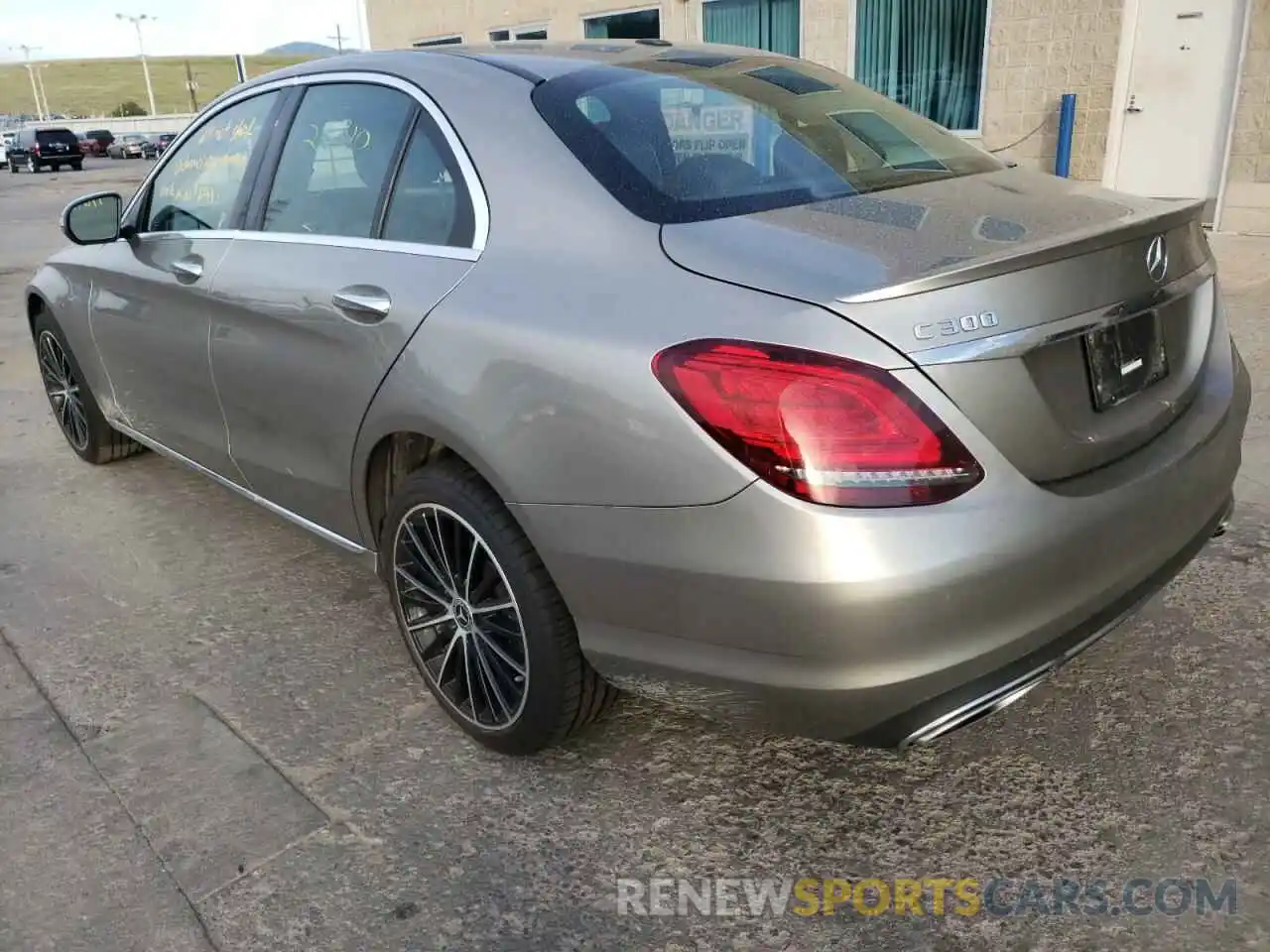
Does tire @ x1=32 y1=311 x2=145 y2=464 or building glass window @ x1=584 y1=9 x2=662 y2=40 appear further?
building glass window @ x1=584 y1=9 x2=662 y2=40

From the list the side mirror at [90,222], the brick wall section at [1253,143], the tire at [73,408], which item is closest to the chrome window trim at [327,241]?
the side mirror at [90,222]

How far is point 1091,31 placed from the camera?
9.25 meters

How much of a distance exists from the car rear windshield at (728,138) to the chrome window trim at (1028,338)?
60 cm

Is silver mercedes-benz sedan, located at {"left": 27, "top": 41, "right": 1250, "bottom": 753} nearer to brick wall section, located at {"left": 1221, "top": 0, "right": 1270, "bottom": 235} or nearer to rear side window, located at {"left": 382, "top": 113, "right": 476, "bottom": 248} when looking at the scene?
rear side window, located at {"left": 382, "top": 113, "right": 476, "bottom": 248}

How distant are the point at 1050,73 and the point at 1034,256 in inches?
355

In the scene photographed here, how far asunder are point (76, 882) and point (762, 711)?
153cm

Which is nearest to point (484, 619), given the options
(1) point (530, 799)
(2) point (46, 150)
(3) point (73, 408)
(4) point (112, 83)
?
(1) point (530, 799)

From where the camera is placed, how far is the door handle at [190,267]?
3281 mm

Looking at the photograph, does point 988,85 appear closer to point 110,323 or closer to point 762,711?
point 110,323

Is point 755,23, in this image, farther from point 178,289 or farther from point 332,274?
point 332,274

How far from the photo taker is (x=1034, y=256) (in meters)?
1.89

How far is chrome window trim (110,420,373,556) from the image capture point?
2.99 metres

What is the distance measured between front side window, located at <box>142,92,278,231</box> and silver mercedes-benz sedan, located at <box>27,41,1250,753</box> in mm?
218

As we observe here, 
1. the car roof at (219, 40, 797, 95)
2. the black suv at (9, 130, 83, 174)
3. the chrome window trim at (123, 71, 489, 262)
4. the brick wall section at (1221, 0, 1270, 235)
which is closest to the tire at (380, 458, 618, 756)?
the chrome window trim at (123, 71, 489, 262)
